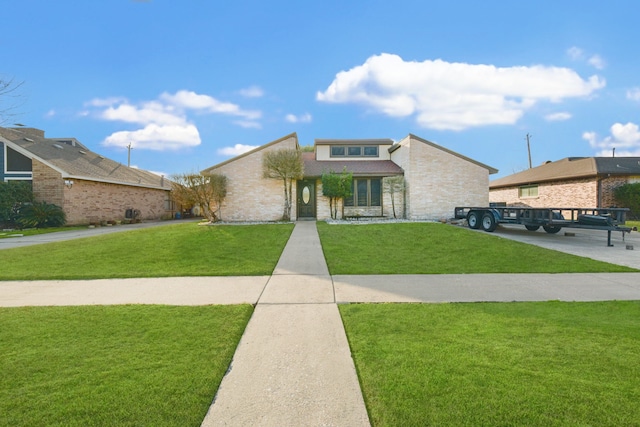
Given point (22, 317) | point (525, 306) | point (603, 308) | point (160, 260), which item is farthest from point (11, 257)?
point (603, 308)

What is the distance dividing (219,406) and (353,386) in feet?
3.58

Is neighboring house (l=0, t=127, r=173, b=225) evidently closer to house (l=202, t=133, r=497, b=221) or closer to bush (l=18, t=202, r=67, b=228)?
bush (l=18, t=202, r=67, b=228)

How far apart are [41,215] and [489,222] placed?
935 inches

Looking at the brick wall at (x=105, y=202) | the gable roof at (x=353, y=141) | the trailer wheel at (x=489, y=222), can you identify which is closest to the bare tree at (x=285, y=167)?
the gable roof at (x=353, y=141)

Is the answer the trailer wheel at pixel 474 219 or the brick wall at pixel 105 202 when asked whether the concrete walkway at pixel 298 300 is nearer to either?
the trailer wheel at pixel 474 219

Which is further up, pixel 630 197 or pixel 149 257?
pixel 630 197

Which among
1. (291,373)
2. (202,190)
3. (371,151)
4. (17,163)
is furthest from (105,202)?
(291,373)

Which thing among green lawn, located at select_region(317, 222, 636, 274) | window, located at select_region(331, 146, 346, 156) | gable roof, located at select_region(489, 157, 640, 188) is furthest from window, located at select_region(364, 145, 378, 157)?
gable roof, located at select_region(489, 157, 640, 188)

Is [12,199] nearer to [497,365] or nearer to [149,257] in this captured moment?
[149,257]

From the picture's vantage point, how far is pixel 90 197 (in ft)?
67.7

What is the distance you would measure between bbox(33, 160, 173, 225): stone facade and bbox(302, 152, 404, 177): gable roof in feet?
46.7

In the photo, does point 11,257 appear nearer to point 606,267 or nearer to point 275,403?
point 275,403

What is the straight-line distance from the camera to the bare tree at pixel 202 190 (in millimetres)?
16828

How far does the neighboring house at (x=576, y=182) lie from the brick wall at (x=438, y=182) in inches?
325
